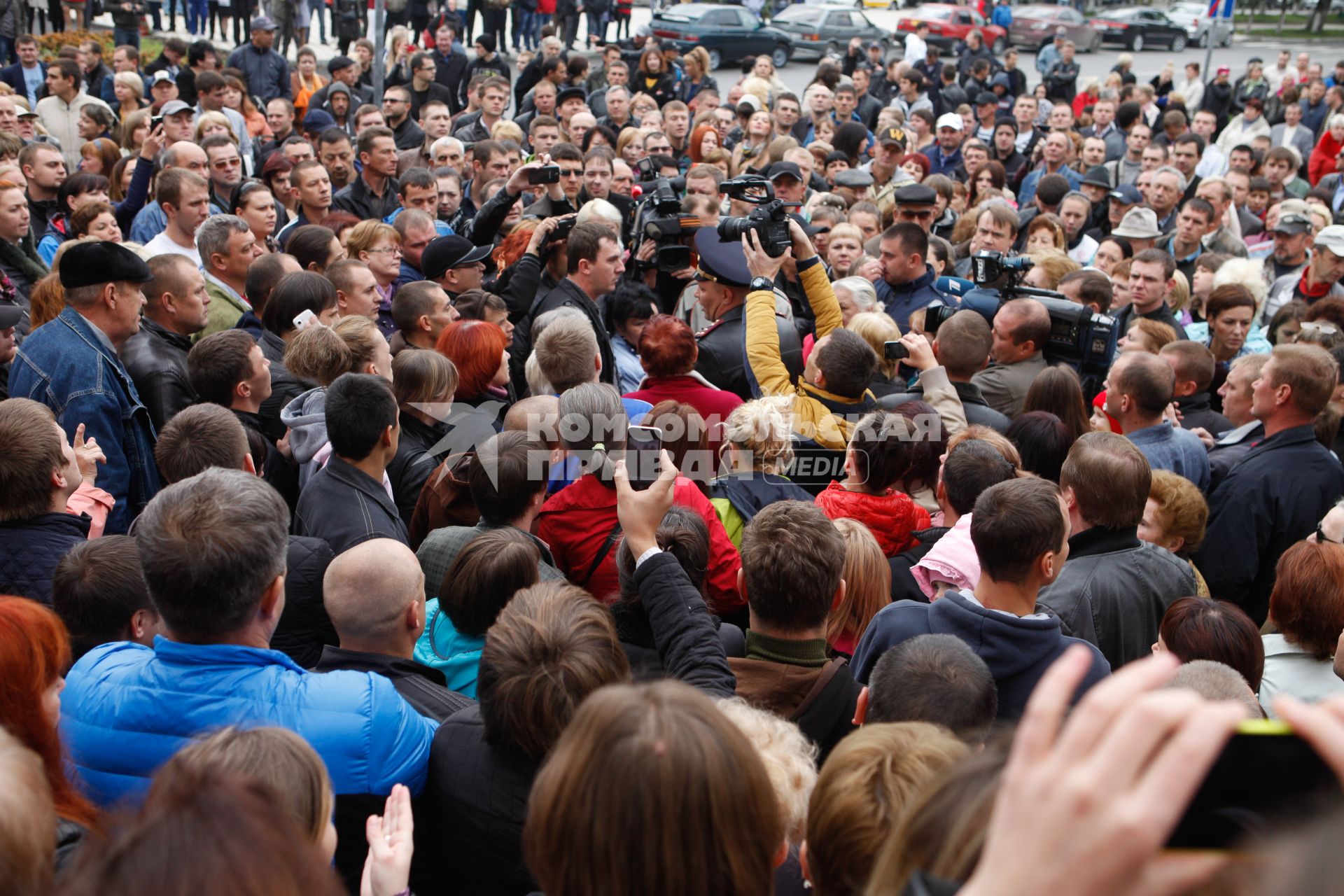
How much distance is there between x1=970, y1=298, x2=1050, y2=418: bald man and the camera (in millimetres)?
5316

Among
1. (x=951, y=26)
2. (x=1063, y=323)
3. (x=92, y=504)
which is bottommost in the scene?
(x=92, y=504)

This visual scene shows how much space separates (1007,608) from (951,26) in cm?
2635

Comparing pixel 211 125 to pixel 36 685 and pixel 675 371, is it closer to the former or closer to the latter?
pixel 675 371

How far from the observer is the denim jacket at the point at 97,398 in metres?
3.95

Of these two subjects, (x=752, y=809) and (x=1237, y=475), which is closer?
(x=752, y=809)

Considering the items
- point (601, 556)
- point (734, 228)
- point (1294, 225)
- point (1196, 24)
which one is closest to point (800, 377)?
point (734, 228)

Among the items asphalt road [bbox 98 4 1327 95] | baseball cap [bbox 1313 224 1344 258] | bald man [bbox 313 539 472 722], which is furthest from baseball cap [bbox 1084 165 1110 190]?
asphalt road [bbox 98 4 1327 95]

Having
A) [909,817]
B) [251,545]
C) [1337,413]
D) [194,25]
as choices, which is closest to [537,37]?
[194,25]

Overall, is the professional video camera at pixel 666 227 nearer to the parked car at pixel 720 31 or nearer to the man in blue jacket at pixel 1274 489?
the man in blue jacket at pixel 1274 489

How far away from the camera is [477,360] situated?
4.69 metres

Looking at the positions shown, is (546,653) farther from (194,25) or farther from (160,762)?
(194,25)

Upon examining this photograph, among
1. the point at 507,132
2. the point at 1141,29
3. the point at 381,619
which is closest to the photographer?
the point at 381,619

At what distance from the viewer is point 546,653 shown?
7.17 feet

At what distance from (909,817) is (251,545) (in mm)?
1705
